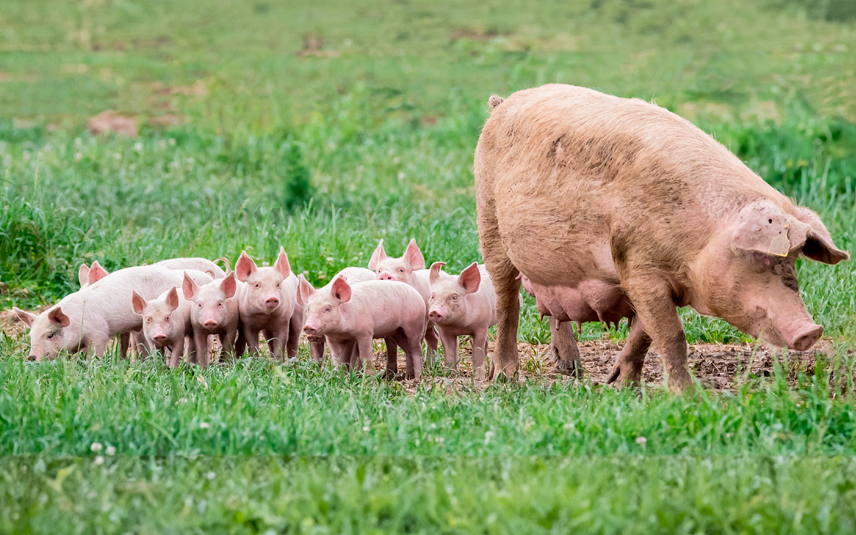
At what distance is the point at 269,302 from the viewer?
4.93m

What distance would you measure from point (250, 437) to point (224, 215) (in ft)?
17.1

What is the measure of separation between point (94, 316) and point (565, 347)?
8.74 feet

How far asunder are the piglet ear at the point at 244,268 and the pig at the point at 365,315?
345 mm

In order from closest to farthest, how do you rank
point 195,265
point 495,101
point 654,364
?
point 495,101 < point 654,364 < point 195,265

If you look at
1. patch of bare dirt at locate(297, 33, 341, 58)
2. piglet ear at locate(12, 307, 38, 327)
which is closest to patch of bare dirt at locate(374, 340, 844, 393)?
piglet ear at locate(12, 307, 38, 327)

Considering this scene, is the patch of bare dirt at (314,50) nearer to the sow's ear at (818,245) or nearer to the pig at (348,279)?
the pig at (348,279)


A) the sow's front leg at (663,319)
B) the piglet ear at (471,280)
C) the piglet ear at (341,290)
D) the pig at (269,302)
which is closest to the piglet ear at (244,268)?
the pig at (269,302)

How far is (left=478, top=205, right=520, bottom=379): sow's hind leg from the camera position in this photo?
4887 millimetres

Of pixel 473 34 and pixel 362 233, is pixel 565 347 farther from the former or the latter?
pixel 473 34

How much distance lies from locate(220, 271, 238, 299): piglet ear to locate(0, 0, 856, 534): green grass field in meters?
0.50

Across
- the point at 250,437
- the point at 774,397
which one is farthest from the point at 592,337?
the point at 250,437

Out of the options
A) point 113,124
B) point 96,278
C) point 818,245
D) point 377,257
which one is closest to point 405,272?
point 377,257

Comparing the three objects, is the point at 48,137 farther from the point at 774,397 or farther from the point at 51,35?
the point at 774,397

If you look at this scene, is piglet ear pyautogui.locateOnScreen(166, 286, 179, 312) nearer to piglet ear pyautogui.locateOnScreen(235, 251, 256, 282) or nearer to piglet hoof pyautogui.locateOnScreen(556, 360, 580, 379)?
piglet ear pyautogui.locateOnScreen(235, 251, 256, 282)
